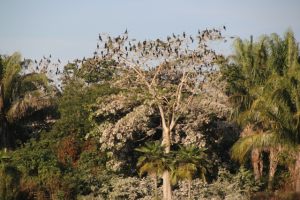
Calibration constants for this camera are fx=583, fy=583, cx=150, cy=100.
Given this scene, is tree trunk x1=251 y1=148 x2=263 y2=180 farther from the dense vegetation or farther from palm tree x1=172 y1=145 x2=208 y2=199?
palm tree x1=172 y1=145 x2=208 y2=199

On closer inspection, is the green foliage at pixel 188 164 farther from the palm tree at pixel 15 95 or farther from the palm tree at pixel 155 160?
the palm tree at pixel 15 95

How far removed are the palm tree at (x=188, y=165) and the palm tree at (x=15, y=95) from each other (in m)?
9.90

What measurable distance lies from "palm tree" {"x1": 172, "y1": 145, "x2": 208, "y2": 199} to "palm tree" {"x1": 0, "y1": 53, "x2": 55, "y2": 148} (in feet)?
32.5

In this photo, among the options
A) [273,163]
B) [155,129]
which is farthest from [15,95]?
[273,163]

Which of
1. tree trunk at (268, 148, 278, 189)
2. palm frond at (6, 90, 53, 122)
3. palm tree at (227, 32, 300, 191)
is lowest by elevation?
tree trunk at (268, 148, 278, 189)

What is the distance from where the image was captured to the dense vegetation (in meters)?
26.1

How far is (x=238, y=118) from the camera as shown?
87.5 ft

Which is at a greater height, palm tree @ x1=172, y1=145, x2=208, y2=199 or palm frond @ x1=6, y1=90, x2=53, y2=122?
palm frond @ x1=6, y1=90, x2=53, y2=122

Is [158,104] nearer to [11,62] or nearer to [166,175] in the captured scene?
[166,175]

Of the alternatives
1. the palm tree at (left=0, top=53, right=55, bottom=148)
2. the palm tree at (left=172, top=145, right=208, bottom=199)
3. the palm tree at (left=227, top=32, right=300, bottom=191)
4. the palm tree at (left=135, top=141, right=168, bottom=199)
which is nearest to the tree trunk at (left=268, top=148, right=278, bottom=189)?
the palm tree at (left=227, top=32, right=300, bottom=191)

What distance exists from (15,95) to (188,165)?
454 inches

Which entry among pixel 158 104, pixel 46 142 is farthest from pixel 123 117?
pixel 46 142

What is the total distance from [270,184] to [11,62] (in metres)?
15.0

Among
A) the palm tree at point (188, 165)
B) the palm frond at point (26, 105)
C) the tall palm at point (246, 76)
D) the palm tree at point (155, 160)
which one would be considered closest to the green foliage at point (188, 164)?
the palm tree at point (188, 165)
